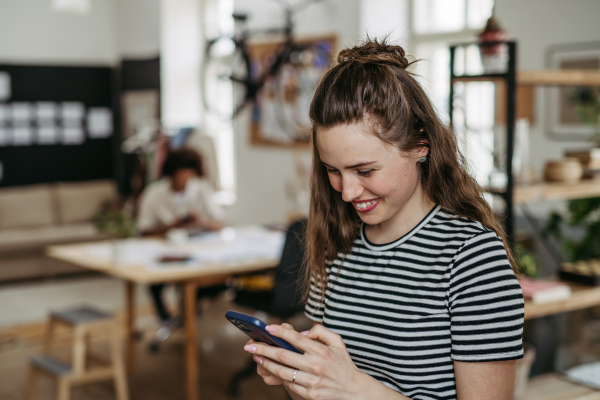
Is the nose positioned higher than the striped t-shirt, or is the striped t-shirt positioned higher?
the nose

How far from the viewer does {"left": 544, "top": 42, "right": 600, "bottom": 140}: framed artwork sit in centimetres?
420

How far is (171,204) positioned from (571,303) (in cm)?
315

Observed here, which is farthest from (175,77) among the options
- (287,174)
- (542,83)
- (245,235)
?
(542,83)

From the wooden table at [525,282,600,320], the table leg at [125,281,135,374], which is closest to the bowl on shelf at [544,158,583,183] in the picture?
the wooden table at [525,282,600,320]

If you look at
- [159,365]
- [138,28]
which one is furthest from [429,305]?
[138,28]

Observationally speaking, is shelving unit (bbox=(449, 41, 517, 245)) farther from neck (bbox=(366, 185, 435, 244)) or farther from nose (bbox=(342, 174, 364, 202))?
nose (bbox=(342, 174, 364, 202))

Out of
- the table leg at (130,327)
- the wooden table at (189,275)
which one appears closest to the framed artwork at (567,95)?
the wooden table at (189,275)

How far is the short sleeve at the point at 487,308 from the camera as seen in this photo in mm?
1098

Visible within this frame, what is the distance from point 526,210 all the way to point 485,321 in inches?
143

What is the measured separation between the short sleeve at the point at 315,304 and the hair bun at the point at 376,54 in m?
0.50

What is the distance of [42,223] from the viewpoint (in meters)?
7.03

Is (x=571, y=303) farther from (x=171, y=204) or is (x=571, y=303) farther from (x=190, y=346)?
(x=171, y=204)

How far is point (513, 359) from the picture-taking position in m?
1.10

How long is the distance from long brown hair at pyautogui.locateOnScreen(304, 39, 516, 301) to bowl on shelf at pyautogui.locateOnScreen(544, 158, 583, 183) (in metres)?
1.28
